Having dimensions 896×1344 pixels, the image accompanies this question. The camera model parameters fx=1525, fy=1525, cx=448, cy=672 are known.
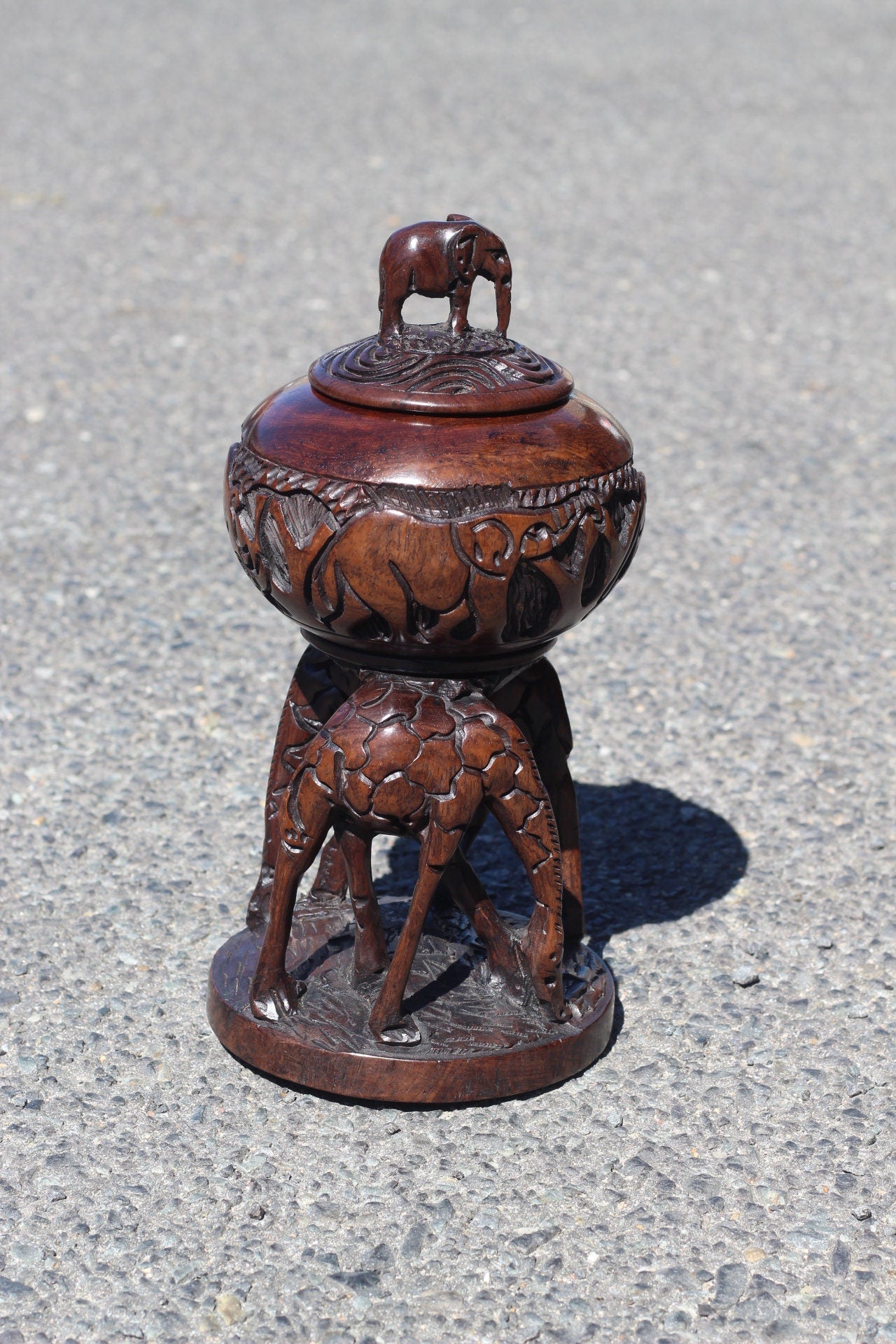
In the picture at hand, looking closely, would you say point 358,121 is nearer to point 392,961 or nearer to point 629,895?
point 629,895

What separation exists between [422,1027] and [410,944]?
17cm

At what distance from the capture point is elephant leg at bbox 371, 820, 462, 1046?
231cm

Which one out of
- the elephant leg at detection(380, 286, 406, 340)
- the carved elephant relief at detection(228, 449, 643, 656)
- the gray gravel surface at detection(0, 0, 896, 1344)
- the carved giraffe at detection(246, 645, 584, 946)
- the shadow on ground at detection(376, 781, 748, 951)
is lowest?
the shadow on ground at detection(376, 781, 748, 951)

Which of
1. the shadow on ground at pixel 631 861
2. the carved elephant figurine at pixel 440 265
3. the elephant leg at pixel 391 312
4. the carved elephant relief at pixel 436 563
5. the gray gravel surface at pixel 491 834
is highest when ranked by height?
the carved elephant figurine at pixel 440 265

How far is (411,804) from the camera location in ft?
7.48

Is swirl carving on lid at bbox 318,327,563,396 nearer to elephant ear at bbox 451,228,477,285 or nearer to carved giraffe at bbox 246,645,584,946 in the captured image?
elephant ear at bbox 451,228,477,285

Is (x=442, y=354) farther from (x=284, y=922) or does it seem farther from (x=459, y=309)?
(x=284, y=922)

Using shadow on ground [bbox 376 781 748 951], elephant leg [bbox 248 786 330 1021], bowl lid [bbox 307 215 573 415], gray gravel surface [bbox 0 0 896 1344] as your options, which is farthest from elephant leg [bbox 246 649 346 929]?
bowl lid [bbox 307 215 573 415]

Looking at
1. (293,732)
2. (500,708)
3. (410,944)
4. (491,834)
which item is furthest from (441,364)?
(491,834)

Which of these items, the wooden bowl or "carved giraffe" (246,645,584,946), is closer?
the wooden bowl

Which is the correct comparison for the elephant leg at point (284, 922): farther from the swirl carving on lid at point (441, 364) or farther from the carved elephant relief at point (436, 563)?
the swirl carving on lid at point (441, 364)

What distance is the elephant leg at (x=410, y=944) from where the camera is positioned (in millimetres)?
2307

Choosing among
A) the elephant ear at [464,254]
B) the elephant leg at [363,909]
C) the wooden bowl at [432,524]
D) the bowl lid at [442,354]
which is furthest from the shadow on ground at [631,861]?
the elephant ear at [464,254]

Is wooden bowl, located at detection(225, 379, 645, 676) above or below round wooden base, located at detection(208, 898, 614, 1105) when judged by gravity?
above
